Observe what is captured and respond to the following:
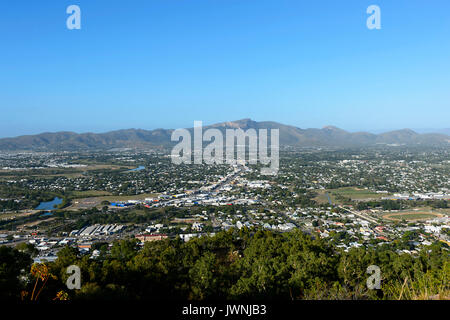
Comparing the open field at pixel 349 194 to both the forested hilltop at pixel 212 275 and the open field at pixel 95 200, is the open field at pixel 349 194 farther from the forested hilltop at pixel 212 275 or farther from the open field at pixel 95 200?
the forested hilltop at pixel 212 275

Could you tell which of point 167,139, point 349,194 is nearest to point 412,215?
point 349,194

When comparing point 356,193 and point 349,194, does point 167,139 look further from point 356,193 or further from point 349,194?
point 349,194

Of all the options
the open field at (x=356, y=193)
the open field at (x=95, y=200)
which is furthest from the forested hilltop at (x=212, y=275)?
the open field at (x=356, y=193)

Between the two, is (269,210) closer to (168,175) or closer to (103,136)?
(168,175)

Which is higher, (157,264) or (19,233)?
(157,264)

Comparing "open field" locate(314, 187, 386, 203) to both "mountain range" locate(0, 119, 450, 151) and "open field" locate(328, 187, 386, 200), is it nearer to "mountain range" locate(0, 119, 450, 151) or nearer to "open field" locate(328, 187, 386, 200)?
"open field" locate(328, 187, 386, 200)
